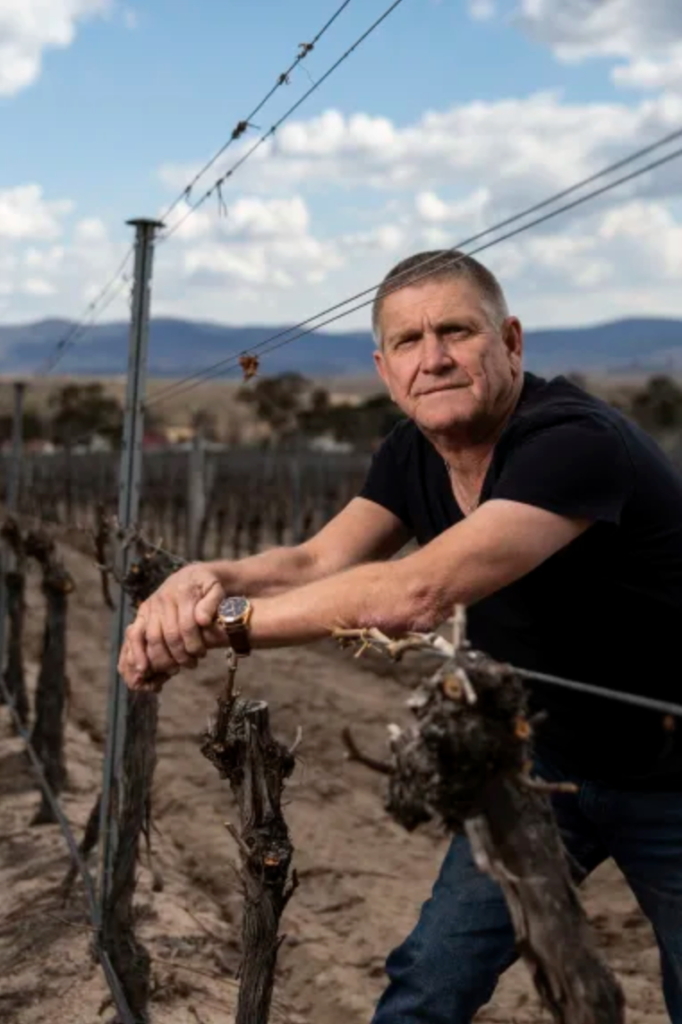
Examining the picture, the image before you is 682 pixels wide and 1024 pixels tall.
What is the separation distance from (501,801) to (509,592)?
2.47ft

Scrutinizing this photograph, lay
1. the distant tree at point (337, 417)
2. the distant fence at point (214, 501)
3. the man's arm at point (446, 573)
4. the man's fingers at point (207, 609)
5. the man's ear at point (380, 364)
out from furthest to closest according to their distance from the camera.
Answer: the distant tree at point (337, 417), the distant fence at point (214, 501), the man's ear at point (380, 364), the man's fingers at point (207, 609), the man's arm at point (446, 573)

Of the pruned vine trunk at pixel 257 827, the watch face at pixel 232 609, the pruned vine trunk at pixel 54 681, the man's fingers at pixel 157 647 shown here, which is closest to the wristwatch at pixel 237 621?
the watch face at pixel 232 609

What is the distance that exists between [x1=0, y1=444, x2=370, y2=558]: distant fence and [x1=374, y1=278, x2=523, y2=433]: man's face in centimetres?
1339

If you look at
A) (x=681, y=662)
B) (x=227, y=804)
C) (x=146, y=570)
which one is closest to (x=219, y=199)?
(x=146, y=570)

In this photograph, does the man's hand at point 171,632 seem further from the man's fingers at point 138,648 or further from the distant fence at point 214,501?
the distant fence at point 214,501

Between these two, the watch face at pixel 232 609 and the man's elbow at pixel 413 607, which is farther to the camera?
the watch face at pixel 232 609

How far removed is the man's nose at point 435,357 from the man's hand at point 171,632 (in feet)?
1.87

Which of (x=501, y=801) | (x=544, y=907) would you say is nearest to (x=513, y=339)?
(x=501, y=801)

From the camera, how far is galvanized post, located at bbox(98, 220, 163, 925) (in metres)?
4.35

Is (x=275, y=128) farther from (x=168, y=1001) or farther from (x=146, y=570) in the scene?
(x=168, y=1001)

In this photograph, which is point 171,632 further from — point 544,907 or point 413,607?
point 544,907

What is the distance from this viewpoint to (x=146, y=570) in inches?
164

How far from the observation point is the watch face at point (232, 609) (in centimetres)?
244

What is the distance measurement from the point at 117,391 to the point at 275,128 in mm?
97472
